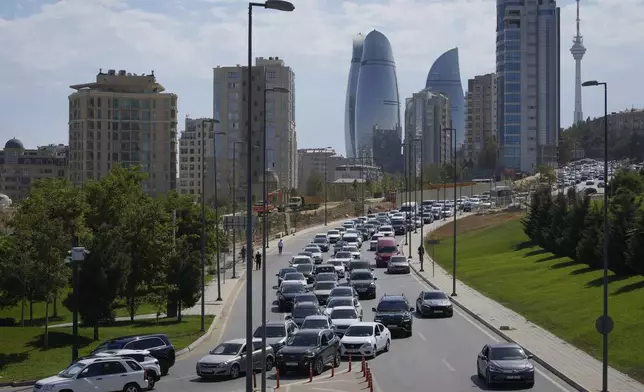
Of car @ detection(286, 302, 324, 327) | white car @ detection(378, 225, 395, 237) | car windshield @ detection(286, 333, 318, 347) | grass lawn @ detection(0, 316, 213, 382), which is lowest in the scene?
grass lawn @ detection(0, 316, 213, 382)

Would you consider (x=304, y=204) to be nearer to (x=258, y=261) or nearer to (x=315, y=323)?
(x=258, y=261)

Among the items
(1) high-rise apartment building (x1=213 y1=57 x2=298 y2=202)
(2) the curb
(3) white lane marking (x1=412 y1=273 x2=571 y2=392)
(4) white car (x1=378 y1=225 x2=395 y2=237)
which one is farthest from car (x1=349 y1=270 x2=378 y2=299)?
(1) high-rise apartment building (x1=213 y1=57 x2=298 y2=202)

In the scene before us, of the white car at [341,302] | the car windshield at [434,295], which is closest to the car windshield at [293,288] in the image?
the white car at [341,302]

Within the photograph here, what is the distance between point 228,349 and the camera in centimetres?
2938

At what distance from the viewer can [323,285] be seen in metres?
50.6

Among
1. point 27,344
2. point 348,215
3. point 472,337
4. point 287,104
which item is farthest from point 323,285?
point 287,104

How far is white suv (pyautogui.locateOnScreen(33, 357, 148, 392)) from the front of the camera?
24.5 meters

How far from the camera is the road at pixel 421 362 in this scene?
26.4 metres

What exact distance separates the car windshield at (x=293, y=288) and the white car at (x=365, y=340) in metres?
15.0

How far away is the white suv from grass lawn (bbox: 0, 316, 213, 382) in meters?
4.76

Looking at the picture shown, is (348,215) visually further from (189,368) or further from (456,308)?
(189,368)

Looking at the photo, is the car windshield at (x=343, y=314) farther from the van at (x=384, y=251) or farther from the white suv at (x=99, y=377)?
the van at (x=384, y=251)

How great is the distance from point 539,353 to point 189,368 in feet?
38.4

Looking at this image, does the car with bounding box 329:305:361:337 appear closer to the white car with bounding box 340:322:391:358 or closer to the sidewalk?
the white car with bounding box 340:322:391:358
